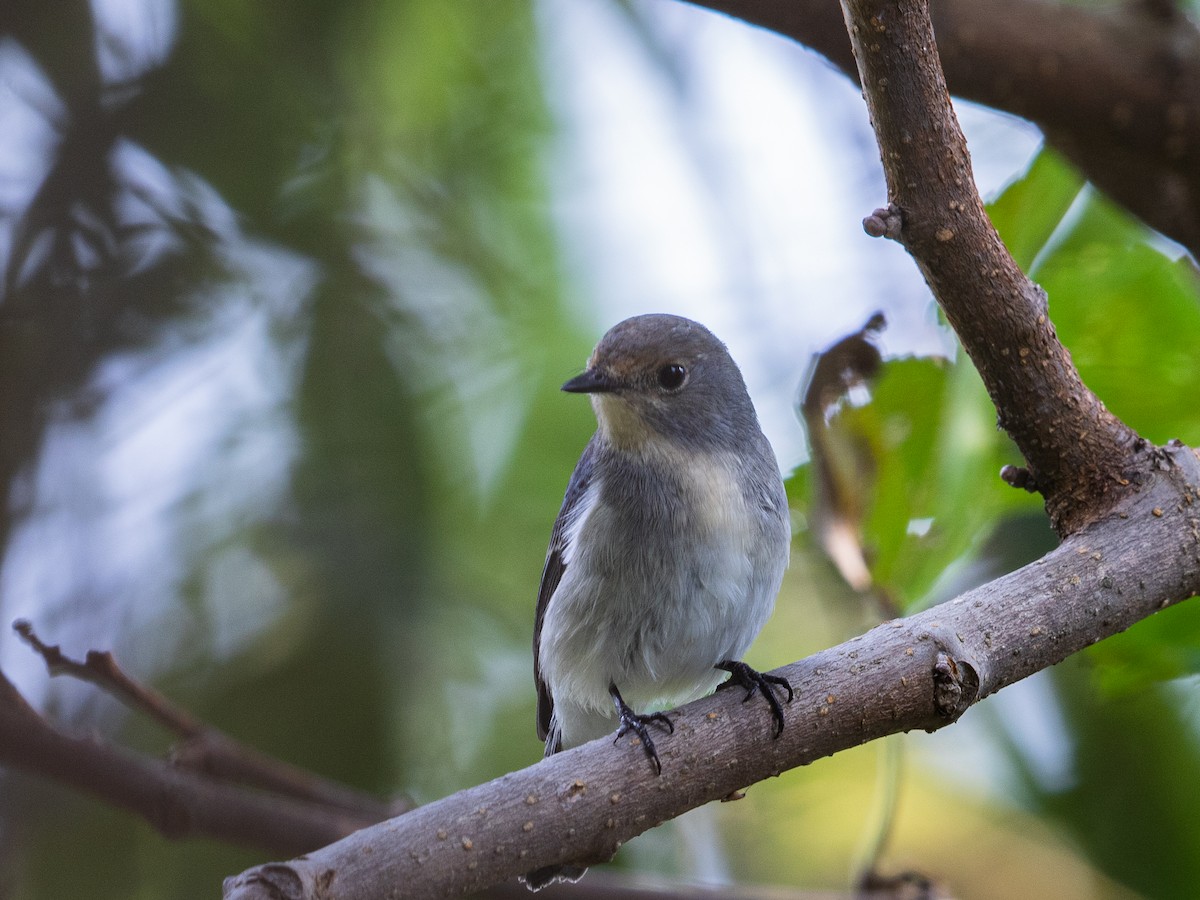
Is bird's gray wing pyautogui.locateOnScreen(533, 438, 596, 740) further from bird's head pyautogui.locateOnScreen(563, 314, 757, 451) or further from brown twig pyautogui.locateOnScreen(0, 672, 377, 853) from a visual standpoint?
brown twig pyautogui.locateOnScreen(0, 672, 377, 853)

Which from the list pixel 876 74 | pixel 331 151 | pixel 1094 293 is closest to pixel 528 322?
pixel 331 151

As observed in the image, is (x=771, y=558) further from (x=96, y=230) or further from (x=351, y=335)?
(x=96, y=230)

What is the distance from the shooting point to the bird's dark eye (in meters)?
2.65

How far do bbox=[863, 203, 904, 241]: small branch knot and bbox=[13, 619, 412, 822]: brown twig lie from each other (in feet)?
4.46

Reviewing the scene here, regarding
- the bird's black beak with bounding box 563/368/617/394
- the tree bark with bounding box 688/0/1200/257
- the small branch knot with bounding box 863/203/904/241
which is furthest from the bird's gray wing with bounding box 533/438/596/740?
the tree bark with bounding box 688/0/1200/257

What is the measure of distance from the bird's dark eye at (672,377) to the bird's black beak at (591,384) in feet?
0.50

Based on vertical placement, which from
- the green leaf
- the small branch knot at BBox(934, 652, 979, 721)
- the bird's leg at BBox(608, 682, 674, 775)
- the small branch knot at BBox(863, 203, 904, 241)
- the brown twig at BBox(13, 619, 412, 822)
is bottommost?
the brown twig at BBox(13, 619, 412, 822)

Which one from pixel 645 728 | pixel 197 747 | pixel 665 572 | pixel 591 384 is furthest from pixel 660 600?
pixel 197 747

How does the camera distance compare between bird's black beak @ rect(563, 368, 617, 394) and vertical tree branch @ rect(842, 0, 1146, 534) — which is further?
bird's black beak @ rect(563, 368, 617, 394)

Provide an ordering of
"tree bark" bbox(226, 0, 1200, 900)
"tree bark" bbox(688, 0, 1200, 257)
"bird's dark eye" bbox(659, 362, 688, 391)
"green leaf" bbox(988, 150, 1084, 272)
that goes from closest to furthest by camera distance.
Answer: "tree bark" bbox(226, 0, 1200, 900) < "green leaf" bbox(988, 150, 1084, 272) < "tree bark" bbox(688, 0, 1200, 257) < "bird's dark eye" bbox(659, 362, 688, 391)

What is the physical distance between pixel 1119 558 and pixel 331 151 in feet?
8.43

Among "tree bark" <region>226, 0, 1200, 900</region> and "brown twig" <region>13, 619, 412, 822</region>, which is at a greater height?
"tree bark" <region>226, 0, 1200, 900</region>

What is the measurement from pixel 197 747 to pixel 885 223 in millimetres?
1526

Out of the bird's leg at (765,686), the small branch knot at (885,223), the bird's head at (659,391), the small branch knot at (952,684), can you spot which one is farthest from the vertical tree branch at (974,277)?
the bird's head at (659,391)
